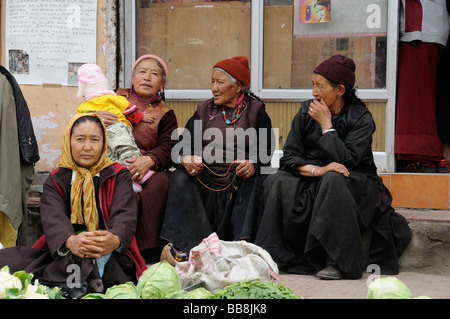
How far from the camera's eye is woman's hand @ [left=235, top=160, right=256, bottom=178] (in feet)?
14.6

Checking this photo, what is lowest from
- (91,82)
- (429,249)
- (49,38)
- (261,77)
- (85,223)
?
(429,249)

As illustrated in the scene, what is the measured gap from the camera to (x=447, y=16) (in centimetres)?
543

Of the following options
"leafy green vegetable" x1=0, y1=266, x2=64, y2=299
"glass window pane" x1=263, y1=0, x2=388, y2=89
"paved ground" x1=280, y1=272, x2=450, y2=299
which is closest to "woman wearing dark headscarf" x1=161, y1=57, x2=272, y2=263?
"paved ground" x1=280, y1=272, x2=450, y2=299

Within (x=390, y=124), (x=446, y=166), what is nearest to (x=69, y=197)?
(x=390, y=124)

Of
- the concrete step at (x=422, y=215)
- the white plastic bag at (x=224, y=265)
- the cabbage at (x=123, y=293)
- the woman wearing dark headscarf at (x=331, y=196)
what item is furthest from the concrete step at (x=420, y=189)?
the cabbage at (x=123, y=293)

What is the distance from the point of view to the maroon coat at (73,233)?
11.7 ft

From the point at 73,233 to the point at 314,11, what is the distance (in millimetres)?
3190

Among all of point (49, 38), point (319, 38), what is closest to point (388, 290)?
point (319, 38)

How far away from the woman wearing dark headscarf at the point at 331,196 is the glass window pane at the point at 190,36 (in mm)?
1625

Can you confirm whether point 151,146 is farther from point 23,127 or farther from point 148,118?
point 23,127

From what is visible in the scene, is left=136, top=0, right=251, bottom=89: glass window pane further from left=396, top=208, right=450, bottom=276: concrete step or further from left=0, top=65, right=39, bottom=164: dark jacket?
left=396, top=208, right=450, bottom=276: concrete step

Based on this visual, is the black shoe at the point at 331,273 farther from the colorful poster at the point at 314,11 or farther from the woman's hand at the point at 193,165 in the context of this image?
the colorful poster at the point at 314,11

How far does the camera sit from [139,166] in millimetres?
4629

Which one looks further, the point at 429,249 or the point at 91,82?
the point at 91,82
